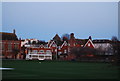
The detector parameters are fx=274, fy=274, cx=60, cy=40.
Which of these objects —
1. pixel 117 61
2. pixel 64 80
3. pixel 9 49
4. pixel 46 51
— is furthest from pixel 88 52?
pixel 64 80

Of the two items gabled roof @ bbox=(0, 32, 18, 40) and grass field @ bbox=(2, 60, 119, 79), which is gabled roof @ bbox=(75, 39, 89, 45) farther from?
grass field @ bbox=(2, 60, 119, 79)

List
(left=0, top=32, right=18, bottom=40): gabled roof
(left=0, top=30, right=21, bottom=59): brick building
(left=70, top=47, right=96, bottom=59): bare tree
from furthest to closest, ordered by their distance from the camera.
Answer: (left=0, top=32, right=18, bottom=40): gabled roof < (left=0, top=30, right=21, bottom=59): brick building < (left=70, top=47, right=96, bottom=59): bare tree

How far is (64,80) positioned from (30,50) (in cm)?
5673

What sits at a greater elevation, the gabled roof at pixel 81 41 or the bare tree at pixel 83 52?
the gabled roof at pixel 81 41

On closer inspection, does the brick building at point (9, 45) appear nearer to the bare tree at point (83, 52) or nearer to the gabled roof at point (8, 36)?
the gabled roof at point (8, 36)

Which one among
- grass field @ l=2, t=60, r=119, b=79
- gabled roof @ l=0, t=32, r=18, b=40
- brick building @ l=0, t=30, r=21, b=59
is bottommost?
grass field @ l=2, t=60, r=119, b=79

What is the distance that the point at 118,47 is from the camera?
23797 millimetres

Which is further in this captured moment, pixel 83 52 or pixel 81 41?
pixel 81 41

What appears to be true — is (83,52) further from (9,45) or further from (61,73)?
(61,73)

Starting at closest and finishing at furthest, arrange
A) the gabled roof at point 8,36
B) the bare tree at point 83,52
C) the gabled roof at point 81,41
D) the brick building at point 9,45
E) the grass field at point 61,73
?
1. the grass field at point 61,73
2. the bare tree at point 83,52
3. the gabled roof at point 81,41
4. the brick building at point 9,45
5. the gabled roof at point 8,36

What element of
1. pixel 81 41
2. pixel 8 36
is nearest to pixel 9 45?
pixel 8 36

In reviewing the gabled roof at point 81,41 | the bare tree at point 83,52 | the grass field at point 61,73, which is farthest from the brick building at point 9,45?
the grass field at point 61,73

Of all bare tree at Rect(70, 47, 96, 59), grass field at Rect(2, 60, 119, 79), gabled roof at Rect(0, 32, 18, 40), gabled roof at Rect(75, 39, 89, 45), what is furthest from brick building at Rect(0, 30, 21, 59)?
grass field at Rect(2, 60, 119, 79)

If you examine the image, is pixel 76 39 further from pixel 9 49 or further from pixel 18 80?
pixel 18 80
